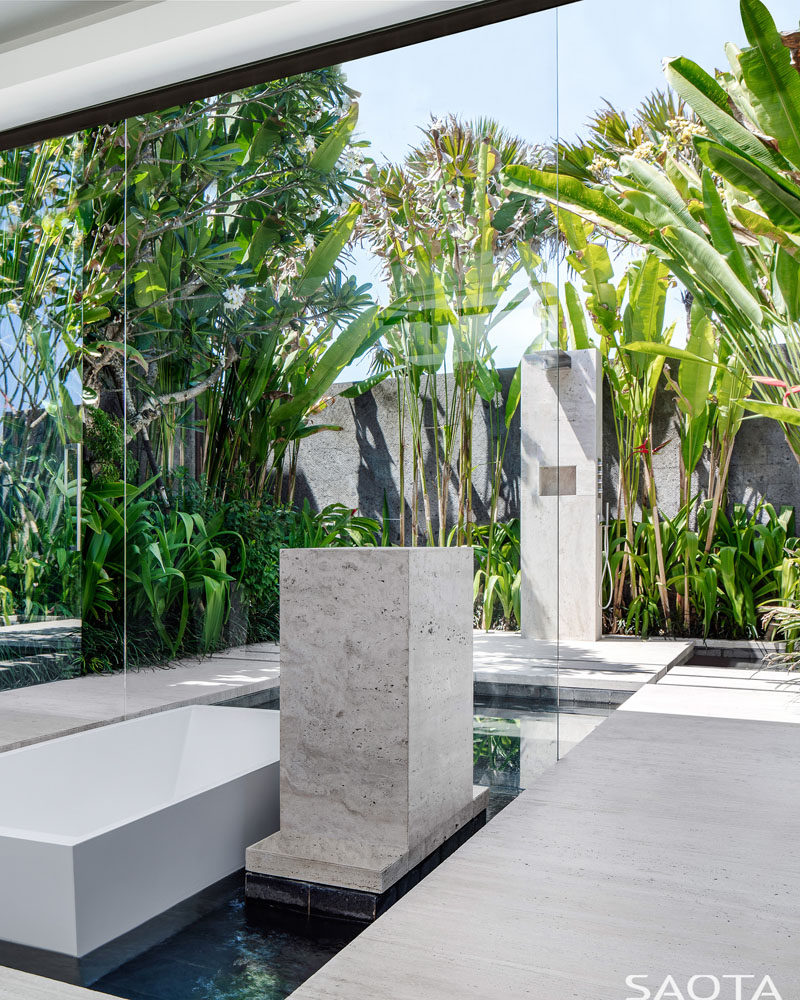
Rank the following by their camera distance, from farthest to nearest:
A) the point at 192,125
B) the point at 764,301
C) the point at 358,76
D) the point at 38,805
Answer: the point at 764,301, the point at 192,125, the point at 358,76, the point at 38,805

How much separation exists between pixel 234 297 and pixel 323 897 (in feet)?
6.82

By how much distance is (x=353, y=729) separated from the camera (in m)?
1.92

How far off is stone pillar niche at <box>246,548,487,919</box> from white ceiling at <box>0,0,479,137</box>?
1512 mm

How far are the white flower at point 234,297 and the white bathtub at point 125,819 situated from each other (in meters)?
1.41

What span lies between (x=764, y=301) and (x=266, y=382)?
2550 millimetres

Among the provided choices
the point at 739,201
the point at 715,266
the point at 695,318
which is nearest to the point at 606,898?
the point at 715,266

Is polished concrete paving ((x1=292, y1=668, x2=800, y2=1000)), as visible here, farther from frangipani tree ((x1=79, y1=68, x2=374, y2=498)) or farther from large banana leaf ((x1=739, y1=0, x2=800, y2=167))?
large banana leaf ((x1=739, y1=0, x2=800, y2=167))

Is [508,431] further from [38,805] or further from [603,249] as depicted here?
[603,249]

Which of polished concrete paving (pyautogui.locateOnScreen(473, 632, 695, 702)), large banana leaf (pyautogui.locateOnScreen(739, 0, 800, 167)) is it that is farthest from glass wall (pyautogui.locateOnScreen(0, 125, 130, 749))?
large banana leaf (pyautogui.locateOnScreen(739, 0, 800, 167))

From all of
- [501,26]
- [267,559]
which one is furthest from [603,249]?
[267,559]

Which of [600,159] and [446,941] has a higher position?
[600,159]

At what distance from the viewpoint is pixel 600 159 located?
224 inches

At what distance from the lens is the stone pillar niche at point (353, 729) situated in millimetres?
1871

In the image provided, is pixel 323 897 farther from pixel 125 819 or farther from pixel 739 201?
pixel 739 201
